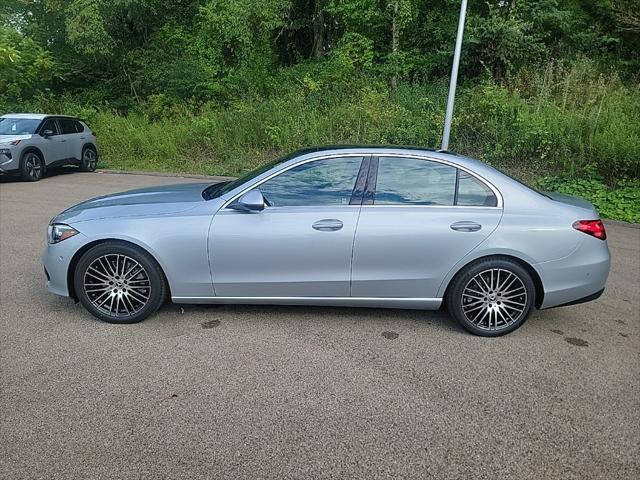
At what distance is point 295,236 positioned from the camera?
3863mm

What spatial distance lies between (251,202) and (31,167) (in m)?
10.5

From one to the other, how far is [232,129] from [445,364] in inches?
476

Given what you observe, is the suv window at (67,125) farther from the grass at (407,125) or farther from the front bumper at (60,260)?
the front bumper at (60,260)

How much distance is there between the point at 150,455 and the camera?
8.41ft

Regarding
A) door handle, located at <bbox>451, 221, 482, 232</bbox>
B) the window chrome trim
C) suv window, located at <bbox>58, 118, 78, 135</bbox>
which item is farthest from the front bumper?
suv window, located at <bbox>58, 118, 78, 135</bbox>

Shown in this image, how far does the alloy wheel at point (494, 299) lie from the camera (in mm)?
3979

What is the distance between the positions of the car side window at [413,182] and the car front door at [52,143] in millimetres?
11186

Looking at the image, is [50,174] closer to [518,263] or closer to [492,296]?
[492,296]

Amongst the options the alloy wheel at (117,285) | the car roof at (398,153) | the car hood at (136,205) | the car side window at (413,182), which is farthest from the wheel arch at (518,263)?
the alloy wheel at (117,285)

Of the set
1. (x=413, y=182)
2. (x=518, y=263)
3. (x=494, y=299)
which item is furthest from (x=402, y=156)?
(x=494, y=299)

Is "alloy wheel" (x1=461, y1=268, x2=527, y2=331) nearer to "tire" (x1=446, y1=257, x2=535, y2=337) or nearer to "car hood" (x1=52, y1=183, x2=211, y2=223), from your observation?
"tire" (x1=446, y1=257, x2=535, y2=337)

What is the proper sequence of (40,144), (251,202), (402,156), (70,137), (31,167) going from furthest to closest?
(70,137), (40,144), (31,167), (402,156), (251,202)

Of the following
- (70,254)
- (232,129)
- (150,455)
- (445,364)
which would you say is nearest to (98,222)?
(70,254)

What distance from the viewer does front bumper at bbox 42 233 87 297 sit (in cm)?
394
